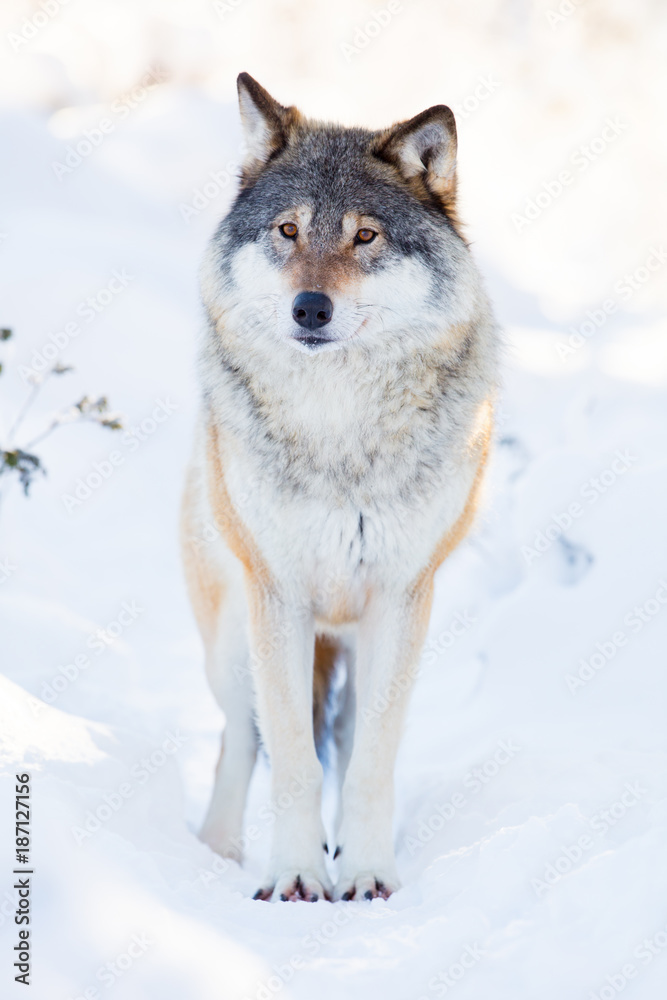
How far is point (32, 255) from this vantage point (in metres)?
7.96

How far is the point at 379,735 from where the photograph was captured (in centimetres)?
283

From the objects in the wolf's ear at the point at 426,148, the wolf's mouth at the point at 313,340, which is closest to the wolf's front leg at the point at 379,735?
the wolf's mouth at the point at 313,340

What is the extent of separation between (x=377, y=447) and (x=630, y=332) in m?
5.68

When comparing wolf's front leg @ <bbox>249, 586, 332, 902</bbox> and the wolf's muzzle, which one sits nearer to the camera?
the wolf's muzzle

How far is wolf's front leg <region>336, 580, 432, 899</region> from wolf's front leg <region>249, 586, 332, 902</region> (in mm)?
98

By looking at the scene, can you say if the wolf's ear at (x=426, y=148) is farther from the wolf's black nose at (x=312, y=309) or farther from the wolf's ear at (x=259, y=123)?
the wolf's black nose at (x=312, y=309)

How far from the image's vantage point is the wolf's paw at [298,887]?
2633 mm

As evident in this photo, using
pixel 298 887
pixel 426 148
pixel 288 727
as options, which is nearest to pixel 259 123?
pixel 426 148

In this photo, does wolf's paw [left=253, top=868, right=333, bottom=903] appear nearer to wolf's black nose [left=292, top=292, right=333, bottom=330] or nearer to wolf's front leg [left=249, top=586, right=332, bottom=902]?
wolf's front leg [left=249, top=586, right=332, bottom=902]

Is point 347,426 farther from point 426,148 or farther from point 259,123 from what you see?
point 259,123

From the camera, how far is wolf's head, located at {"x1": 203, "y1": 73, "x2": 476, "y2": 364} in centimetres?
260

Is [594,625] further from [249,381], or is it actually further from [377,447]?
[249,381]

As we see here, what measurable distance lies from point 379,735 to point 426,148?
1.91m

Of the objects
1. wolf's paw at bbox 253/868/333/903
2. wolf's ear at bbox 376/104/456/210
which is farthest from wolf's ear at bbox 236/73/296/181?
wolf's paw at bbox 253/868/333/903
